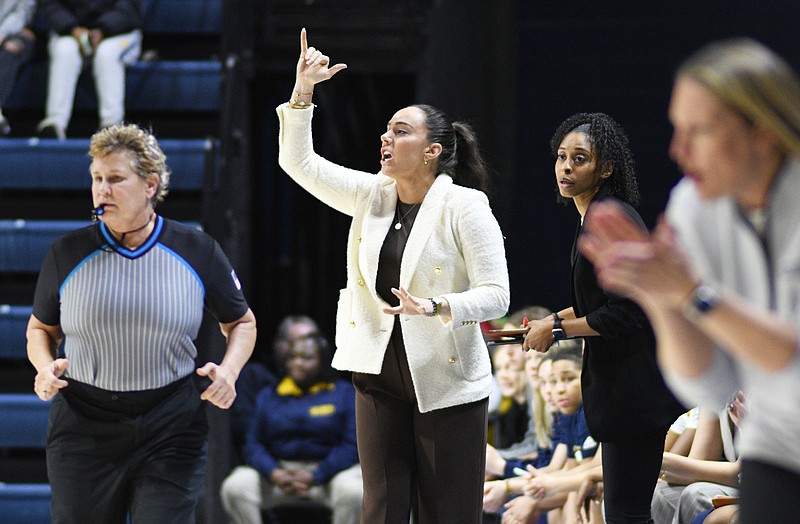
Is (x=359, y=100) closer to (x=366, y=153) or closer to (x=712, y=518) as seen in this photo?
(x=366, y=153)

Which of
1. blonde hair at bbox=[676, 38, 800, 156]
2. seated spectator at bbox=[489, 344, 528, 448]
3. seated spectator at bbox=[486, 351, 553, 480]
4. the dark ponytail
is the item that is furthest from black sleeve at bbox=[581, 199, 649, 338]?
seated spectator at bbox=[489, 344, 528, 448]

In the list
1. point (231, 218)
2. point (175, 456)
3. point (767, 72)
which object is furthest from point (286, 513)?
point (767, 72)

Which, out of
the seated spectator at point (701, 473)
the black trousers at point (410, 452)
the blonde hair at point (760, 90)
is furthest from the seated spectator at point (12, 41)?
the blonde hair at point (760, 90)

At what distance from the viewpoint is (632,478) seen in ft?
10.1

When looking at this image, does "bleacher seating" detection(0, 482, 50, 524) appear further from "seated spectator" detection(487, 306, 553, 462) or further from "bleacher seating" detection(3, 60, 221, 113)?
"bleacher seating" detection(3, 60, 221, 113)

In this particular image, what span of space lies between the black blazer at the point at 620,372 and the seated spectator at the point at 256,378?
3104mm

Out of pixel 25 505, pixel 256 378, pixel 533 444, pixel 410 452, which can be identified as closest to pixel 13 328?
pixel 25 505

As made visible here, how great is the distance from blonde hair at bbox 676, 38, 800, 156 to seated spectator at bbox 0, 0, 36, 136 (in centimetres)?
484

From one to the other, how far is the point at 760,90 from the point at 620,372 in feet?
4.94

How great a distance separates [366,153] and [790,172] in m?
6.35

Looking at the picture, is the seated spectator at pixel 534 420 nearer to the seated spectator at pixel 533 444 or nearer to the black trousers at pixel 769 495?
the seated spectator at pixel 533 444

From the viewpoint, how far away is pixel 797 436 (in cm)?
176

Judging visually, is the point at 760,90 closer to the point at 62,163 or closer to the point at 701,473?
the point at 701,473

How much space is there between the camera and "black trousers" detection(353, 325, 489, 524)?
10.3 ft
